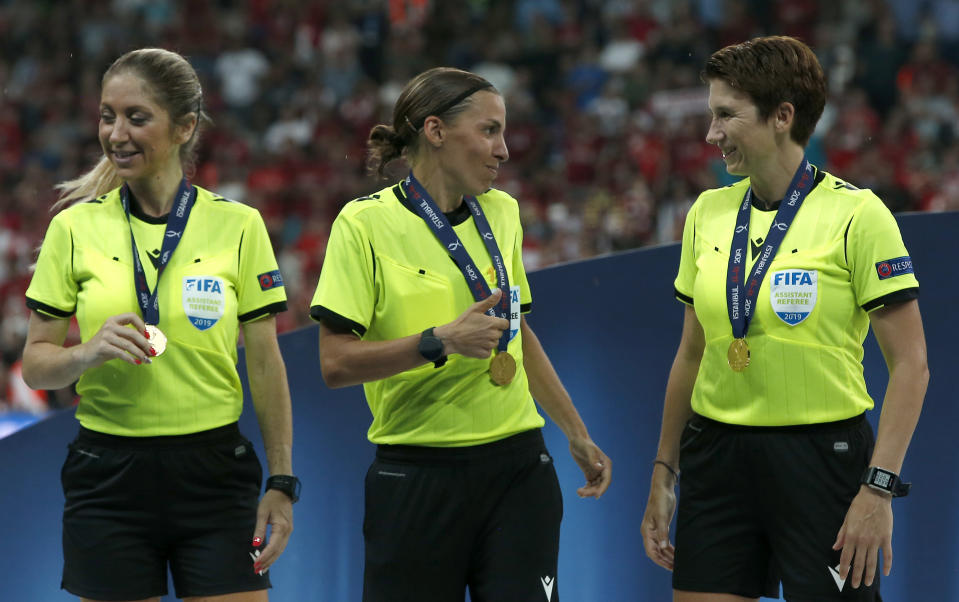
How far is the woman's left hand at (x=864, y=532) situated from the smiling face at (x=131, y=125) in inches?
73.2

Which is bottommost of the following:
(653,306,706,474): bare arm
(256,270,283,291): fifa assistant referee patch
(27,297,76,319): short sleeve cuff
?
(653,306,706,474): bare arm

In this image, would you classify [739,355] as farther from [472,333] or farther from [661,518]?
[472,333]

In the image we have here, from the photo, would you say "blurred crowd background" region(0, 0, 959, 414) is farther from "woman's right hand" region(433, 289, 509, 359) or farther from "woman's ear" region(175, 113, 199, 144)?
"woman's right hand" region(433, 289, 509, 359)

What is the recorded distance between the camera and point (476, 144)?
9.77 ft

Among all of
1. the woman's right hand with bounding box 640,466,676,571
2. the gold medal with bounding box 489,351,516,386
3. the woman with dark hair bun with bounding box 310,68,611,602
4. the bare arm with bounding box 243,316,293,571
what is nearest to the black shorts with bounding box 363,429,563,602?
the woman with dark hair bun with bounding box 310,68,611,602

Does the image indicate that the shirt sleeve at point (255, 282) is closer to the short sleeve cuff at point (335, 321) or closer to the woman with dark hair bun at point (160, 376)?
the woman with dark hair bun at point (160, 376)

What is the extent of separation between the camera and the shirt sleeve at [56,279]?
9.74ft

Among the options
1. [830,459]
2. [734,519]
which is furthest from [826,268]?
[734,519]

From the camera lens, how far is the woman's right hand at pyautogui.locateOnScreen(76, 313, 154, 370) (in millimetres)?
2709

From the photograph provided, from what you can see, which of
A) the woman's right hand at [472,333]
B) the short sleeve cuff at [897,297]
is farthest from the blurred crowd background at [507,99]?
the woman's right hand at [472,333]

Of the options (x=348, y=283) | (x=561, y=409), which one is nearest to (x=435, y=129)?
(x=348, y=283)

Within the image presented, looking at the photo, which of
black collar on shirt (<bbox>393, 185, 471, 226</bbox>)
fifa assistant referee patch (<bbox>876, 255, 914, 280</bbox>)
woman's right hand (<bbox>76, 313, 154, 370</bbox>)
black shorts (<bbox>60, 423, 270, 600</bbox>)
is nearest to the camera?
woman's right hand (<bbox>76, 313, 154, 370</bbox>)

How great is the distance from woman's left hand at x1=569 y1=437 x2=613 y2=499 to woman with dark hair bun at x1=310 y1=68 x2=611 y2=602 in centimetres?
20

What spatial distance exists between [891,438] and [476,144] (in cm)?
117
